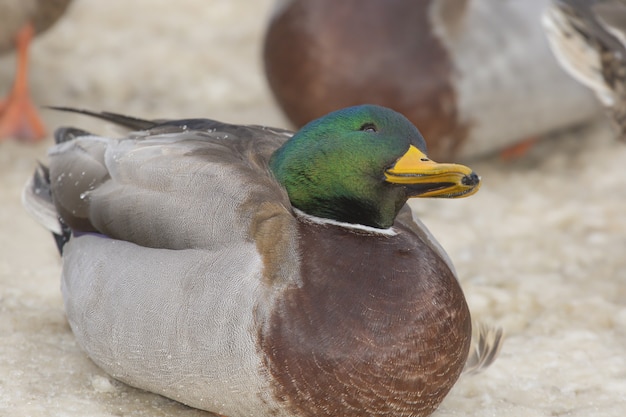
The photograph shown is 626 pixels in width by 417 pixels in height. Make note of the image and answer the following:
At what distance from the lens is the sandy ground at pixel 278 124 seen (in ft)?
9.71

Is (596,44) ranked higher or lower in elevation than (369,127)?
lower

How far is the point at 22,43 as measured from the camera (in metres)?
5.40

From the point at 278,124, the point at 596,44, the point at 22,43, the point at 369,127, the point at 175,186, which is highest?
the point at 369,127

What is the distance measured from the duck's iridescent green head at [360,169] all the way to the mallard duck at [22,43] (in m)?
2.94

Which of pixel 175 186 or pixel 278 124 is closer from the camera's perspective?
pixel 175 186

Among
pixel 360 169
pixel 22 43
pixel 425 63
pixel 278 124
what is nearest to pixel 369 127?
pixel 360 169

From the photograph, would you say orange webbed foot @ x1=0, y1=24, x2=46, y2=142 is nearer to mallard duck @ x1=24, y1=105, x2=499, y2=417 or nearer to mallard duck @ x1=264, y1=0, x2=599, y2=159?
mallard duck @ x1=264, y1=0, x2=599, y2=159

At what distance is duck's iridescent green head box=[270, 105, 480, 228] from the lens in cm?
250

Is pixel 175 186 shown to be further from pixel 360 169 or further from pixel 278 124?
pixel 278 124

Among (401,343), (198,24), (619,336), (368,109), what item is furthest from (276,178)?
(198,24)

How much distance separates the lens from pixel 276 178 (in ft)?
8.89

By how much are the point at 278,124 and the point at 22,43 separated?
56.7 inches

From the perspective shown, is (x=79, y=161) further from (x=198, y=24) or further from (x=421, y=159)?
(x=198, y=24)

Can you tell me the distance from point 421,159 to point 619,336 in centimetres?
138
